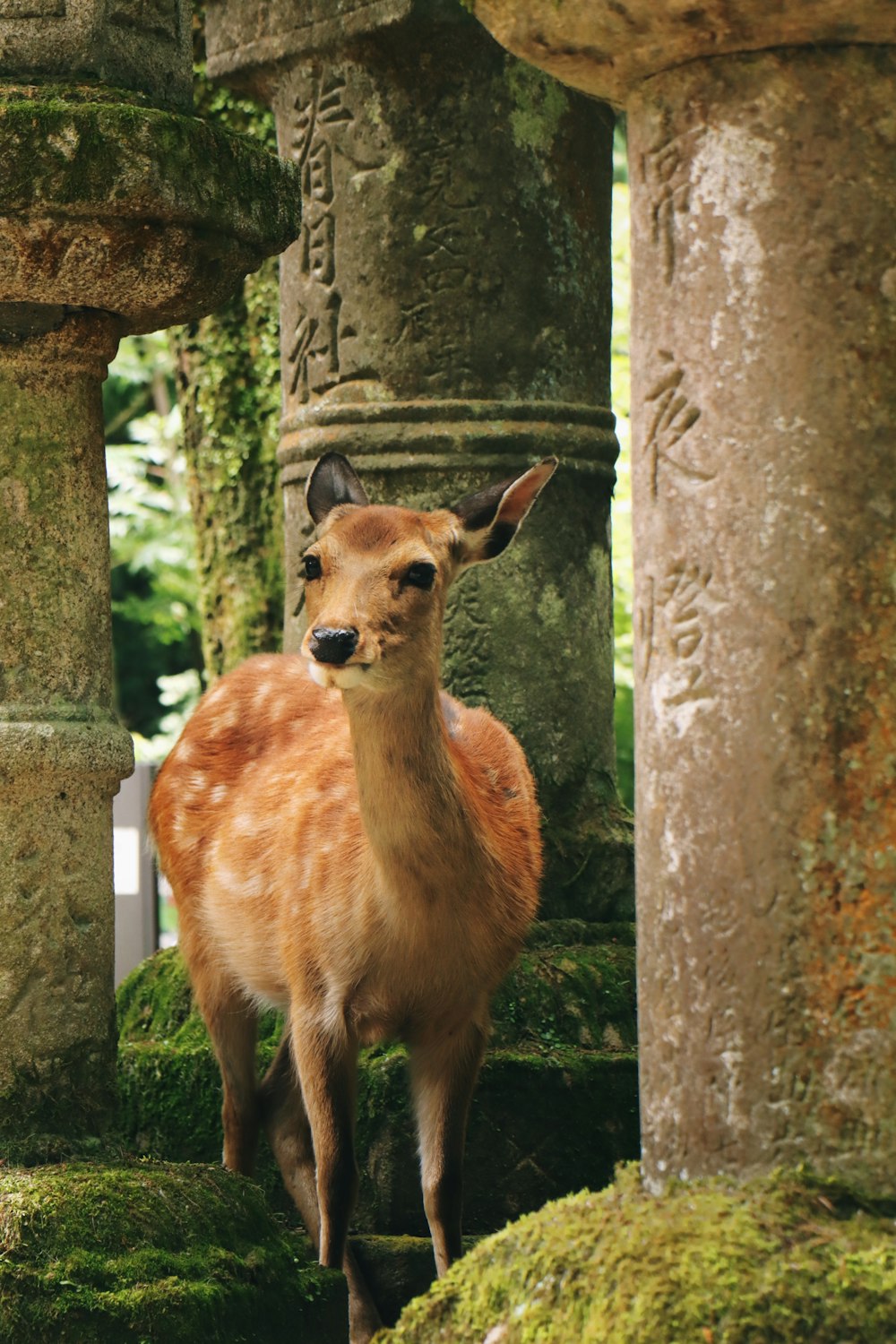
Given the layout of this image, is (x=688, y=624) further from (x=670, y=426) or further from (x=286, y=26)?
(x=286, y=26)

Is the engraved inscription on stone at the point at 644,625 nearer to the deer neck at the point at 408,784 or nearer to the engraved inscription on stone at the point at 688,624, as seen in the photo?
the engraved inscription on stone at the point at 688,624

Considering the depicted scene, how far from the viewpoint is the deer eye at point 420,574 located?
5.01 metres

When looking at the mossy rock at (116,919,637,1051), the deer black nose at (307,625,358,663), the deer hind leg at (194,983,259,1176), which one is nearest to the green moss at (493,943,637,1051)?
the mossy rock at (116,919,637,1051)

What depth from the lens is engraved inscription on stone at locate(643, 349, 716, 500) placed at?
11.7 feet

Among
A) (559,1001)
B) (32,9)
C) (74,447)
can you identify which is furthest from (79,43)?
(559,1001)

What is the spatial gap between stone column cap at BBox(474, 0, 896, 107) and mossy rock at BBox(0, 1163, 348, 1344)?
2441 millimetres

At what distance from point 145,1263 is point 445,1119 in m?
1.32

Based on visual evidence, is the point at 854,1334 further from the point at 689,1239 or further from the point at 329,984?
the point at 329,984

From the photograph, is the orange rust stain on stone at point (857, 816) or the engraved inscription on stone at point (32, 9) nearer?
the orange rust stain on stone at point (857, 816)

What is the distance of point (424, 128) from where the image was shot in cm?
659

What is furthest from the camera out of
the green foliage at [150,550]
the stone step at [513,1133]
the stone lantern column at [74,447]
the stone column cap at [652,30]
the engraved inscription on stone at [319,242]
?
the green foliage at [150,550]

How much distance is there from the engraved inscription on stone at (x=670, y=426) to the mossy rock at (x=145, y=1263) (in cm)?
191

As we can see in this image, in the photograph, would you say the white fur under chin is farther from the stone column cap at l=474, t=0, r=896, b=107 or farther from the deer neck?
the stone column cap at l=474, t=0, r=896, b=107

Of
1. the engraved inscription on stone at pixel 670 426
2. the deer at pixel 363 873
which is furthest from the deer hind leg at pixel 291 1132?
the engraved inscription on stone at pixel 670 426
